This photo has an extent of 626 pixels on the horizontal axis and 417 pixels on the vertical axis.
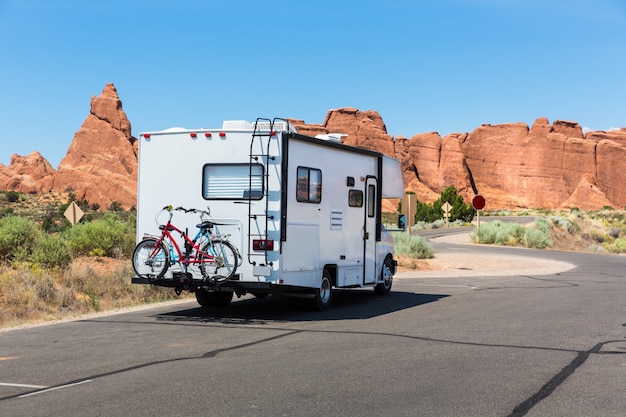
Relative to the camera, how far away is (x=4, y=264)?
66.7 ft

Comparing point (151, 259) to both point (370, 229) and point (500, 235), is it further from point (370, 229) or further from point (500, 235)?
point (500, 235)

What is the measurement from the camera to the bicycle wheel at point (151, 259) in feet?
43.5

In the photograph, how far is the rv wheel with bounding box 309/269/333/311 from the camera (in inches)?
562

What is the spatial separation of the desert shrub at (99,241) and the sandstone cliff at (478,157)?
383 feet

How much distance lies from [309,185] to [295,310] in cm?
260

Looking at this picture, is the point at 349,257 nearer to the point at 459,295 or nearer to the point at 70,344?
the point at 459,295

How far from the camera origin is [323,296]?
14531 millimetres

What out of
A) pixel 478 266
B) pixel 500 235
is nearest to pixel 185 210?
pixel 478 266

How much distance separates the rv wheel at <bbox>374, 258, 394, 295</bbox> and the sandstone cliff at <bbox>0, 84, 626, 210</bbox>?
4833 inches

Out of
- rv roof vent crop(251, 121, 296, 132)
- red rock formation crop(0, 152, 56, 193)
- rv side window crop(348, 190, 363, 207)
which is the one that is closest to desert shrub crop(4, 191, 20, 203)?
red rock formation crop(0, 152, 56, 193)

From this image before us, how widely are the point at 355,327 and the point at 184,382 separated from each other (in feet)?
15.5

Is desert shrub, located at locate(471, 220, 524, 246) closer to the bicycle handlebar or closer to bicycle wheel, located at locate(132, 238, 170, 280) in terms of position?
the bicycle handlebar

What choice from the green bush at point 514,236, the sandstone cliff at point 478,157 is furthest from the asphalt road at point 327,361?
the sandstone cliff at point 478,157

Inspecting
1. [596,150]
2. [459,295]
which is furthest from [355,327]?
[596,150]
